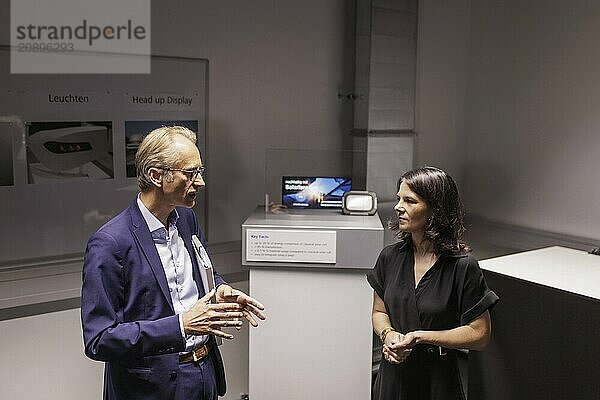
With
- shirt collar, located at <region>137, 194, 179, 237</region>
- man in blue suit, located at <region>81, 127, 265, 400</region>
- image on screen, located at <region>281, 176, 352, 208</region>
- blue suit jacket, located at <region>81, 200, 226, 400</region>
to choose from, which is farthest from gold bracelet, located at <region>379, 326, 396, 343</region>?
image on screen, located at <region>281, 176, 352, 208</region>

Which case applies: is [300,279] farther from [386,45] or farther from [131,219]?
[386,45]

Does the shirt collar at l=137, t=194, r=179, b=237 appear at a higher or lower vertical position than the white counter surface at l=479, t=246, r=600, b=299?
higher

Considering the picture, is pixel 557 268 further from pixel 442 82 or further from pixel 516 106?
pixel 442 82

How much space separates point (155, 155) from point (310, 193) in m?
1.59


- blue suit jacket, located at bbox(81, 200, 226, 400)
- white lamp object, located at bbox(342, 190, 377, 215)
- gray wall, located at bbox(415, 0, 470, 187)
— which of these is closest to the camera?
blue suit jacket, located at bbox(81, 200, 226, 400)

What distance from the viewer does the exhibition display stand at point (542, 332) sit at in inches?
112

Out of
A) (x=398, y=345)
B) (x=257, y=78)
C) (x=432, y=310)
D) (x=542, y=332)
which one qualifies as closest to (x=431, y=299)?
(x=432, y=310)

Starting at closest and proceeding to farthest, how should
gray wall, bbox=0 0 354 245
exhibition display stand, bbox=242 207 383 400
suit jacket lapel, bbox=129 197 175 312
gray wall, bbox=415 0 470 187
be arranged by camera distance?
suit jacket lapel, bbox=129 197 175 312 → exhibition display stand, bbox=242 207 383 400 → gray wall, bbox=0 0 354 245 → gray wall, bbox=415 0 470 187

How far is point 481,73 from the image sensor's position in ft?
15.4

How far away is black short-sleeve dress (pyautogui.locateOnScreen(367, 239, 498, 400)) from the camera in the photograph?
2.23 metres

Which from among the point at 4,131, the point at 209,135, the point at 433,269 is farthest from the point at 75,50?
the point at 433,269

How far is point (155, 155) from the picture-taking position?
81.7 inches

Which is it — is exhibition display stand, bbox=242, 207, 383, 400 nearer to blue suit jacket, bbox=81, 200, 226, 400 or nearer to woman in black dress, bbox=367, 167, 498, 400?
woman in black dress, bbox=367, 167, 498, 400

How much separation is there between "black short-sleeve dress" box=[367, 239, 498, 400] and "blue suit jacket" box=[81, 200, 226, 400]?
0.78m
